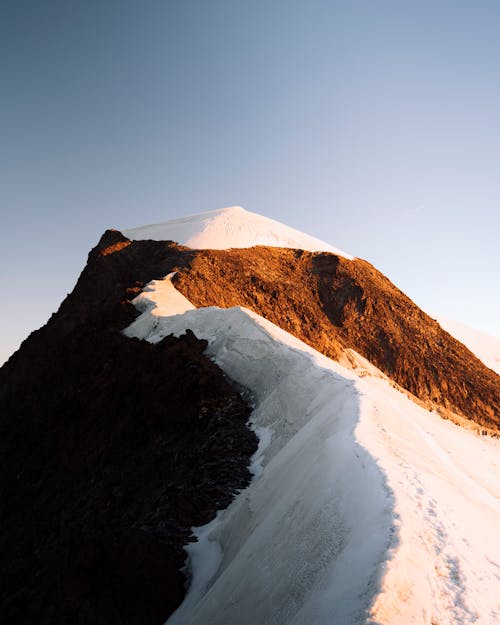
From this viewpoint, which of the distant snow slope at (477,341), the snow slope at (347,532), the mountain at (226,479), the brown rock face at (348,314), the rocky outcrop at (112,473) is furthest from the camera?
the distant snow slope at (477,341)

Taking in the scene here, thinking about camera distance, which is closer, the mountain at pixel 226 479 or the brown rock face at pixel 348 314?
the mountain at pixel 226 479

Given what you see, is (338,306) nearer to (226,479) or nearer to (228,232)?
(228,232)

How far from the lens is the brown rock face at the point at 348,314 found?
23.9m

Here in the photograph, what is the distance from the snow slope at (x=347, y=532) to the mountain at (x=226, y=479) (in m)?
0.02

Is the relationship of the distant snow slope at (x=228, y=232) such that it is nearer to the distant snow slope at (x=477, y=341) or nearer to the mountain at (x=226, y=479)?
the mountain at (x=226, y=479)

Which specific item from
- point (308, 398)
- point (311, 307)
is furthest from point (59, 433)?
point (311, 307)

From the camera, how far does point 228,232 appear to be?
3250 centimetres

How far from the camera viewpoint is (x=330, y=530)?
493cm

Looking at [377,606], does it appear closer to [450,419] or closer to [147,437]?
[147,437]

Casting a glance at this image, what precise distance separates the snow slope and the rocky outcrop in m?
0.60

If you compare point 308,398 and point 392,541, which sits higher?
point 308,398

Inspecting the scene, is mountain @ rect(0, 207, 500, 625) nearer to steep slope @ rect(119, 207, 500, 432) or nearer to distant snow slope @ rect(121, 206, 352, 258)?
steep slope @ rect(119, 207, 500, 432)

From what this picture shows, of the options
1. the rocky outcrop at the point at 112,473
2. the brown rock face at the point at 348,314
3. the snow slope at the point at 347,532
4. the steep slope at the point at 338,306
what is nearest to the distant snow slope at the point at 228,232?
the steep slope at the point at 338,306

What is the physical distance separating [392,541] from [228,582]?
2.52 m
